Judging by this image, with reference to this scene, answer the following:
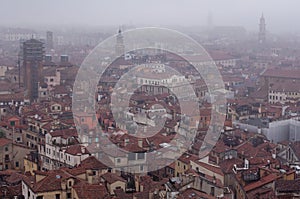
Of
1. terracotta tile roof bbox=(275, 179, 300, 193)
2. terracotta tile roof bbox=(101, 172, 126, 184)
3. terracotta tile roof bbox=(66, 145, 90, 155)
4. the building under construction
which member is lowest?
terracotta tile roof bbox=(101, 172, 126, 184)

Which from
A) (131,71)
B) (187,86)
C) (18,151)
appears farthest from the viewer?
(131,71)

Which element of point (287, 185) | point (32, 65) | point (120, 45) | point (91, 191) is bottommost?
point (91, 191)

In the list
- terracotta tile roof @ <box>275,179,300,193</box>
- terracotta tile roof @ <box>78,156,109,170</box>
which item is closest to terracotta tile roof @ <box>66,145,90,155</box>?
terracotta tile roof @ <box>78,156,109,170</box>

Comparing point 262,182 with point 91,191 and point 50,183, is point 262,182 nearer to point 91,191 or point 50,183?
point 91,191

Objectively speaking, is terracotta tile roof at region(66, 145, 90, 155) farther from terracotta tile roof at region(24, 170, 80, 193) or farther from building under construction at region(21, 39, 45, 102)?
building under construction at region(21, 39, 45, 102)

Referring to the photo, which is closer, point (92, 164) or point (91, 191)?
point (91, 191)

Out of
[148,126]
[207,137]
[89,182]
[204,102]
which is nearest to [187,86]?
[204,102]

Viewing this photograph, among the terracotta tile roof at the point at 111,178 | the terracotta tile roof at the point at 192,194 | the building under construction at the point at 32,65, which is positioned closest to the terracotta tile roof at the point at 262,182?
the terracotta tile roof at the point at 192,194

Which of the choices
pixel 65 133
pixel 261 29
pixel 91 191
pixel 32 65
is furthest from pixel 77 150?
pixel 261 29

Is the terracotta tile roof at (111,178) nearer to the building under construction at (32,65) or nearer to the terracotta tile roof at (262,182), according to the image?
the terracotta tile roof at (262,182)

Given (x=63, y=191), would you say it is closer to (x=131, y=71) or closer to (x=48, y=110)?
(x=48, y=110)

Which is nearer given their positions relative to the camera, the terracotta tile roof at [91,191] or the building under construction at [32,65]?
the terracotta tile roof at [91,191]
